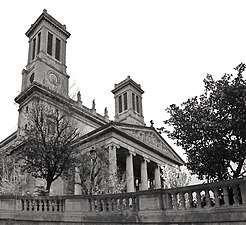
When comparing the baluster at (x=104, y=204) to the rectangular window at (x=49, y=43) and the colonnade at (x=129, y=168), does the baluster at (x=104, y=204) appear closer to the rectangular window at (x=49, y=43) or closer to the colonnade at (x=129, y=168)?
the colonnade at (x=129, y=168)

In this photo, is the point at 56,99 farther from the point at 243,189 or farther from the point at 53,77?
the point at 53,77

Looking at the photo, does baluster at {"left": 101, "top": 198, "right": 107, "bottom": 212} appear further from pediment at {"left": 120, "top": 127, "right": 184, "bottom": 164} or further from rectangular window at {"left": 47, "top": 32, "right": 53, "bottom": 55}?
rectangular window at {"left": 47, "top": 32, "right": 53, "bottom": 55}

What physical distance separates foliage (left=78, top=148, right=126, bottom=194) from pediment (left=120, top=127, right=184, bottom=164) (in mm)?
10892

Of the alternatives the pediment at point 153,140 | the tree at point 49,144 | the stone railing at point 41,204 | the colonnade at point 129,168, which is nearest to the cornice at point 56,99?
the tree at point 49,144

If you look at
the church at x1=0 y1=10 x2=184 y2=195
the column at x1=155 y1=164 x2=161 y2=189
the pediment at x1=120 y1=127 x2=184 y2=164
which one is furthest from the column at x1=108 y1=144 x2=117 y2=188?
the column at x1=155 y1=164 x2=161 y2=189

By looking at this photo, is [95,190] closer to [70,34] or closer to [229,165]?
[229,165]

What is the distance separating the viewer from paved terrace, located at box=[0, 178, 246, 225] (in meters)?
8.88

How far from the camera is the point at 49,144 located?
2056 centimetres

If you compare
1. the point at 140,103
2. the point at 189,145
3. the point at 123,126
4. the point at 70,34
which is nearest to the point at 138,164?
the point at 123,126

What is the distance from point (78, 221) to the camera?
40.7 feet

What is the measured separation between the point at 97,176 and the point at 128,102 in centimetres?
3262

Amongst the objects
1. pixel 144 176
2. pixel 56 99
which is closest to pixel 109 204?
pixel 56 99

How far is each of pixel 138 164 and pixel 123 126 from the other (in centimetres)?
831

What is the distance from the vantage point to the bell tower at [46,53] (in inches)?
1909
